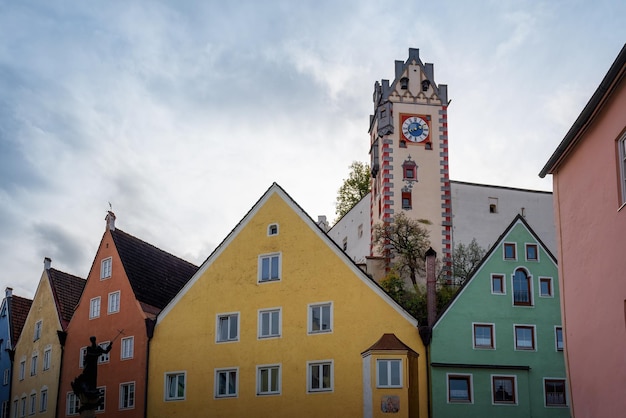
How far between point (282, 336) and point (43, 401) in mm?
15076

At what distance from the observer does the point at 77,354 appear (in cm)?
5047

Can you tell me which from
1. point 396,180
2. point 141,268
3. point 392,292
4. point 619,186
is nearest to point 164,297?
point 141,268

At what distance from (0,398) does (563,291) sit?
39073 mm

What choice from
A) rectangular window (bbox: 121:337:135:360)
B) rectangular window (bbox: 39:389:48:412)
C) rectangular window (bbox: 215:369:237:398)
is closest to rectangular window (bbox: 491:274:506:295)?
rectangular window (bbox: 215:369:237:398)

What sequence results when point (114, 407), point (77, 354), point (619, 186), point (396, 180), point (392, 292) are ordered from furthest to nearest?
point (396, 180) → point (392, 292) → point (77, 354) → point (114, 407) → point (619, 186)

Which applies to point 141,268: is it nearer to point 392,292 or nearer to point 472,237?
point 392,292

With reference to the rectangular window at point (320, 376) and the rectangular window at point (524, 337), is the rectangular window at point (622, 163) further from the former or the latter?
the rectangular window at point (320, 376)

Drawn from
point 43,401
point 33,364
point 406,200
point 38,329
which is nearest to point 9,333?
point 38,329

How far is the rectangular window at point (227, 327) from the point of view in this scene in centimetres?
4531

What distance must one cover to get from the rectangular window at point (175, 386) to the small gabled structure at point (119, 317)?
1183 mm

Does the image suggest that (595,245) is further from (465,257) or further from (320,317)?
(465,257)

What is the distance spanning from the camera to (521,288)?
43.7 meters

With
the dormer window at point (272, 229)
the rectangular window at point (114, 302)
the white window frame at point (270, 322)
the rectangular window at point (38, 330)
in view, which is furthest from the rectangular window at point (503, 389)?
the rectangular window at point (38, 330)

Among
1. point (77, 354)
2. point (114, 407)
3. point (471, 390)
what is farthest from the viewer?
point (77, 354)
